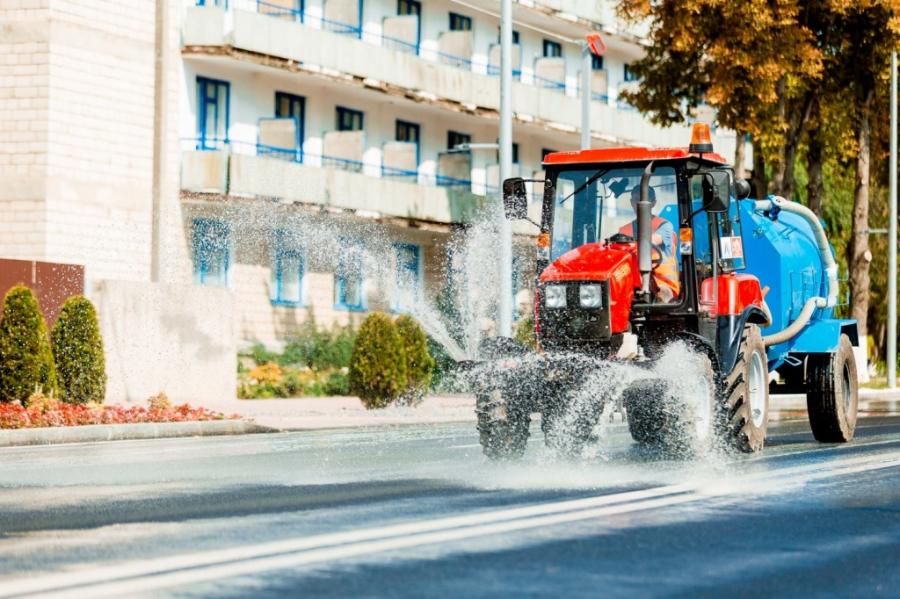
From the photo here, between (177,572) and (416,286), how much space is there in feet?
112

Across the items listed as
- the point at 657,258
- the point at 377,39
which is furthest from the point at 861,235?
the point at 657,258

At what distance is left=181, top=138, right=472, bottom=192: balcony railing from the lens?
3447cm

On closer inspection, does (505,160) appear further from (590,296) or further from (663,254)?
(590,296)

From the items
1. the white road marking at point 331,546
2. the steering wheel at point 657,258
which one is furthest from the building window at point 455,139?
the white road marking at point 331,546

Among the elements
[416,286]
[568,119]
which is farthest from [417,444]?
[568,119]

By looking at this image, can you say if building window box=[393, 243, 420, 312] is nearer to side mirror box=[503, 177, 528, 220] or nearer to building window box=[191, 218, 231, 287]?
building window box=[191, 218, 231, 287]

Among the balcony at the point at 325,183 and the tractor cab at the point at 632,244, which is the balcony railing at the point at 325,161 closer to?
the balcony at the point at 325,183

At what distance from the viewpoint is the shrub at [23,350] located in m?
22.9

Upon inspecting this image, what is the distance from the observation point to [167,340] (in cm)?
2967

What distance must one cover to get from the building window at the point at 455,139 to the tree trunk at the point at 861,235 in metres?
10.4

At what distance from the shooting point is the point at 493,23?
45.3m

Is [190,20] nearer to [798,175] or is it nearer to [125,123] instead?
[125,123]

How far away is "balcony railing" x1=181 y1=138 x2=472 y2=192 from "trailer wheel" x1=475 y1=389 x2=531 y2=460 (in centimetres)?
2050

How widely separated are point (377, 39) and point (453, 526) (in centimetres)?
3100
